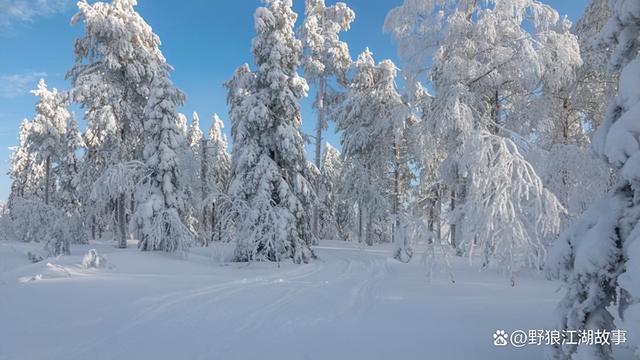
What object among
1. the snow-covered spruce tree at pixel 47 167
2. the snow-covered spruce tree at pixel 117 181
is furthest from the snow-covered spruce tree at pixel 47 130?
the snow-covered spruce tree at pixel 117 181

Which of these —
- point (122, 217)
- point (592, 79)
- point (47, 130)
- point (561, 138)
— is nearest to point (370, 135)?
point (561, 138)

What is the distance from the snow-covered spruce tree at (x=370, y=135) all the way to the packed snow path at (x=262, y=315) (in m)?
11.9

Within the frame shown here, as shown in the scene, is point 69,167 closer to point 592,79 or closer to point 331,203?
point 331,203

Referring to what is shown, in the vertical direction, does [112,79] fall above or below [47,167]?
above

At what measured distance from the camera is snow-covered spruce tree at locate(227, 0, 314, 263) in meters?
15.5

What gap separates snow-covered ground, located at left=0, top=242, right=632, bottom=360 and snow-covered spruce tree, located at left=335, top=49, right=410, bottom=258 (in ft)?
38.5

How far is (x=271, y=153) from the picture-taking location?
16.9m

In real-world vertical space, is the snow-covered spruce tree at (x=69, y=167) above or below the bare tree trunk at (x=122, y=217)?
above

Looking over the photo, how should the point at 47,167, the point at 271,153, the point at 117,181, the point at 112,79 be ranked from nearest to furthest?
1. the point at 117,181
2. the point at 271,153
3. the point at 112,79
4. the point at 47,167

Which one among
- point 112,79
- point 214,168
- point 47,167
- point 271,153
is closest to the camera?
point 271,153

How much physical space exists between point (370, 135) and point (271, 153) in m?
7.86

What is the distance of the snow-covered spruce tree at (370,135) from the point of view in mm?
22297

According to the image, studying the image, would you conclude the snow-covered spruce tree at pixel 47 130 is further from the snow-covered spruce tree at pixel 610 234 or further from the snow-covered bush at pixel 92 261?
the snow-covered spruce tree at pixel 610 234

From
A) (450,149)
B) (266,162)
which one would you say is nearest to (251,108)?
(266,162)
